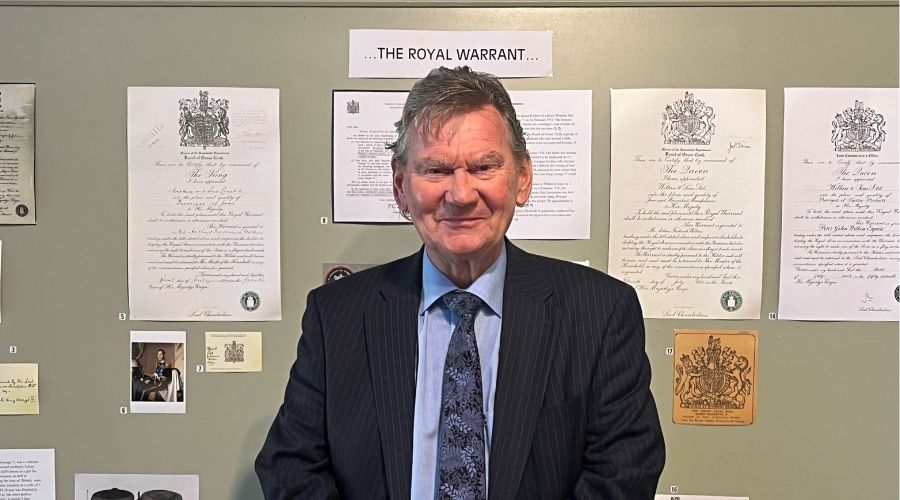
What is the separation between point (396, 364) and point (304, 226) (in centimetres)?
49

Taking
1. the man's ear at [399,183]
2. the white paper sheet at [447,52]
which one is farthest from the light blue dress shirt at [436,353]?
the white paper sheet at [447,52]

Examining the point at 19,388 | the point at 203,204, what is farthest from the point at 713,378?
the point at 19,388

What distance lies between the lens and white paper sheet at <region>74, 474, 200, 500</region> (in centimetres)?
144

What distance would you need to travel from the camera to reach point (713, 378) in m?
1.40

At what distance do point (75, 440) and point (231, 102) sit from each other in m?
0.80

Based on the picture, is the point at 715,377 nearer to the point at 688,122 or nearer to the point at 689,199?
the point at 689,199

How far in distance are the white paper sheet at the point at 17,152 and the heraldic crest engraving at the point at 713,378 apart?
4.69 feet

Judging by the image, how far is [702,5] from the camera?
138 centimetres

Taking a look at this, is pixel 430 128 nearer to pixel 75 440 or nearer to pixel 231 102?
pixel 231 102

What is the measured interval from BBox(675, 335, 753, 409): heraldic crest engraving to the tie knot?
23.2 inches

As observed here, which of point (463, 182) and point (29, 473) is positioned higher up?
point (463, 182)

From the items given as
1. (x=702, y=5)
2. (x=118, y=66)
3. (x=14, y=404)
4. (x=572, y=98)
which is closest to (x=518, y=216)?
(x=572, y=98)

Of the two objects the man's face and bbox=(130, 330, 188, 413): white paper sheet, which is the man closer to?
the man's face

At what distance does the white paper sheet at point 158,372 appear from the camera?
4.71 ft
